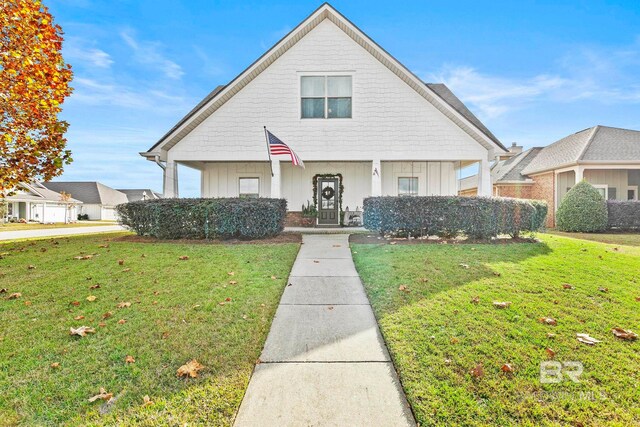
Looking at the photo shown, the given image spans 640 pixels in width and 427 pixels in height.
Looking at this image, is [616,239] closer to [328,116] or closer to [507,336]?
[328,116]

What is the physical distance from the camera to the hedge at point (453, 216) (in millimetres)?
9375

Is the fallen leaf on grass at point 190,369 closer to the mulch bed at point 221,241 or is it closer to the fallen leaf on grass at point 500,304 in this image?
the fallen leaf on grass at point 500,304

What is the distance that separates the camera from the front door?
1516cm

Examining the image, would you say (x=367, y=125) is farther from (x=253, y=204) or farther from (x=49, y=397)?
(x=49, y=397)

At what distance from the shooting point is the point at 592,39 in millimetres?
15188

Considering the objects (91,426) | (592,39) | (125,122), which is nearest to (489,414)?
(91,426)

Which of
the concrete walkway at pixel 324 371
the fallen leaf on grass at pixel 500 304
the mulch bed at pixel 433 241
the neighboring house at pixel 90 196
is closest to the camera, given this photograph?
the concrete walkway at pixel 324 371

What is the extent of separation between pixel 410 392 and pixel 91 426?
239 cm

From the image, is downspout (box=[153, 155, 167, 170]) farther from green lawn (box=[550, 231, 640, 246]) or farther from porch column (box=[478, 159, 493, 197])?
green lawn (box=[550, 231, 640, 246])

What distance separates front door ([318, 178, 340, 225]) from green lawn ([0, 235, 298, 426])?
8.46m

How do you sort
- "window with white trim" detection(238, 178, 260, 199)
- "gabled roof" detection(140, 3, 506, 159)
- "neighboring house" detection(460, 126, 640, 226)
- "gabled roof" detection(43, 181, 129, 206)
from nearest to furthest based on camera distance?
"gabled roof" detection(140, 3, 506, 159) < "window with white trim" detection(238, 178, 260, 199) < "neighboring house" detection(460, 126, 640, 226) < "gabled roof" detection(43, 181, 129, 206)

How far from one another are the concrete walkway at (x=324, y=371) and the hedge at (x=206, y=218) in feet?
16.3

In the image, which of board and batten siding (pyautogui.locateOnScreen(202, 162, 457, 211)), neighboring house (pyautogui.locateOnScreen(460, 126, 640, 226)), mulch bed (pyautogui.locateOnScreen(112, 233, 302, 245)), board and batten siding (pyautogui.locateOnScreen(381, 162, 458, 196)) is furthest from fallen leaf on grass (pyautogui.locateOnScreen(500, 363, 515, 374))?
neighboring house (pyautogui.locateOnScreen(460, 126, 640, 226))

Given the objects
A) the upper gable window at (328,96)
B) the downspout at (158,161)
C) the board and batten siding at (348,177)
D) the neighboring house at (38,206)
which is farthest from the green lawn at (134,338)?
the neighboring house at (38,206)
